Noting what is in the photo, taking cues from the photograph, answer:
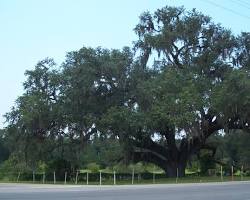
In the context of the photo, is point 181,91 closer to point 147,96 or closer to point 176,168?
point 147,96

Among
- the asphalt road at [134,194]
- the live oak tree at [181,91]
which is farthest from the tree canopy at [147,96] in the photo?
the asphalt road at [134,194]

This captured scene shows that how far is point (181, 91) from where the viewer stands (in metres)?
46.7

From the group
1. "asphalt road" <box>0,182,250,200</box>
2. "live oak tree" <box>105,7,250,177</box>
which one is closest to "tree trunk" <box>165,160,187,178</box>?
"live oak tree" <box>105,7,250,177</box>

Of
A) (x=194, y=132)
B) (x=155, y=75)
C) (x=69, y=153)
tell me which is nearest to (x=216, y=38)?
(x=155, y=75)

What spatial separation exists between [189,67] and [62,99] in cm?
1282

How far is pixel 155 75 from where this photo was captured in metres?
50.8

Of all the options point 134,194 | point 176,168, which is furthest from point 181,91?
point 134,194

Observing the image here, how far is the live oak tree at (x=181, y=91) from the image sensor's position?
45500 millimetres

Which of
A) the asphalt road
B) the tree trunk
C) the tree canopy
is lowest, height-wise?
the asphalt road

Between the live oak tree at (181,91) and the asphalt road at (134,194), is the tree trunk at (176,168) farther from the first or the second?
the asphalt road at (134,194)

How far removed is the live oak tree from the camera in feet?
149

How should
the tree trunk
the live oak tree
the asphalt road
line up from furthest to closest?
the tree trunk
the live oak tree
the asphalt road

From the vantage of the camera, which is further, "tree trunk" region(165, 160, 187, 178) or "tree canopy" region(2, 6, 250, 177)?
"tree trunk" region(165, 160, 187, 178)

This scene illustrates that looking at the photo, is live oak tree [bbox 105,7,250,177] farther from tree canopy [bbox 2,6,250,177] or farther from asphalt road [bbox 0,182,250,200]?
asphalt road [bbox 0,182,250,200]
